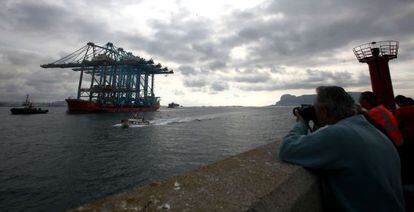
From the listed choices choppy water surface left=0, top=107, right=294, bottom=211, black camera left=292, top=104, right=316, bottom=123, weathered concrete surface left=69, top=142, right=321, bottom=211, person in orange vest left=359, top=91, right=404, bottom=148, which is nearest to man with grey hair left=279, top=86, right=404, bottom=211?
weathered concrete surface left=69, top=142, right=321, bottom=211

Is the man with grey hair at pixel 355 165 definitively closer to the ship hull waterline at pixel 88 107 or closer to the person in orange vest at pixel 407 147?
the person in orange vest at pixel 407 147

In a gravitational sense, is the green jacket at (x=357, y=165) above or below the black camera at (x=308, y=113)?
below

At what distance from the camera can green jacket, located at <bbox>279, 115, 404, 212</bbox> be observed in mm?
1342

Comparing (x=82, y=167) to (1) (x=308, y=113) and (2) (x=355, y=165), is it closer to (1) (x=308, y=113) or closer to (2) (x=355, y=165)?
(1) (x=308, y=113)

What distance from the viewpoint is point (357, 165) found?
1357 millimetres

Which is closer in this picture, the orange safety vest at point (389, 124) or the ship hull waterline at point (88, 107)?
the orange safety vest at point (389, 124)

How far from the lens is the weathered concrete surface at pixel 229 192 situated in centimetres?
117

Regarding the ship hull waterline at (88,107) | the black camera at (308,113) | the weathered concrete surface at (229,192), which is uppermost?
the ship hull waterline at (88,107)

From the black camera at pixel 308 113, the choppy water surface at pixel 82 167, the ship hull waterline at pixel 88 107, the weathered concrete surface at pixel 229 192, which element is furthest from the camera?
the ship hull waterline at pixel 88 107

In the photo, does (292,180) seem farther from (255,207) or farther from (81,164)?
(81,164)

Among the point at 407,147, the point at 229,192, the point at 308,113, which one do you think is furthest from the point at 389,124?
the point at 229,192

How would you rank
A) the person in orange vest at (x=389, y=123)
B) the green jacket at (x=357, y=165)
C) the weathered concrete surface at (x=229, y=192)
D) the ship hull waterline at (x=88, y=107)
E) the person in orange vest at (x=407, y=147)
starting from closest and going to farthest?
the weathered concrete surface at (x=229, y=192) → the green jacket at (x=357, y=165) → the person in orange vest at (x=407, y=147) → the person in orange vest at (x=389, y=123) → the ship hull waterline at (x=88, y=107)

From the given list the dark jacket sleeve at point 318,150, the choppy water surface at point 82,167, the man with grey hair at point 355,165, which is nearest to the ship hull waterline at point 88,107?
the choppy water surface at point 82,167

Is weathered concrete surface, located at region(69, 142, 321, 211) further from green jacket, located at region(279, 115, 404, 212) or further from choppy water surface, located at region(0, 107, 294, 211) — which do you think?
choppy water surface, located at region(0, 107, 294, 211)
